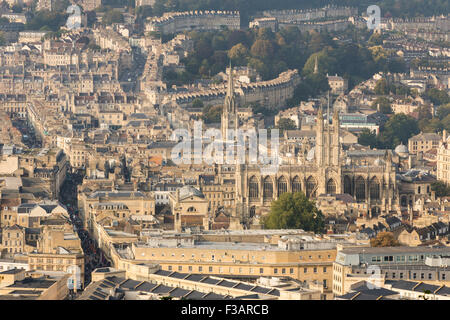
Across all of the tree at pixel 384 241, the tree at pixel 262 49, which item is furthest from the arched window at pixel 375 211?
the tree at pixel 262 49

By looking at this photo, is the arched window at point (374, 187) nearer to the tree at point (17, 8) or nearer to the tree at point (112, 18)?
the tree at point (112, 18)

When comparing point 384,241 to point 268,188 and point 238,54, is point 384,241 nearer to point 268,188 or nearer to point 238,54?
point 268,188

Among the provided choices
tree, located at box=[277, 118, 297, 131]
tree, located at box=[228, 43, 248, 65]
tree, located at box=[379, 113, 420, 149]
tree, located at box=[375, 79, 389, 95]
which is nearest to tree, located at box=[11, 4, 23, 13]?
tree, located at box=[228, 43, 248, 65]

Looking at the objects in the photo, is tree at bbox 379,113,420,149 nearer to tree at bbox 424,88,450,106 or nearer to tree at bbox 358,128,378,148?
tree at bbox 358,128,378,148

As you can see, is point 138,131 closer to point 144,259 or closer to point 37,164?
point 37,164

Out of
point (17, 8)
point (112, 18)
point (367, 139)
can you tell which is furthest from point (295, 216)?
point (17, 8)
